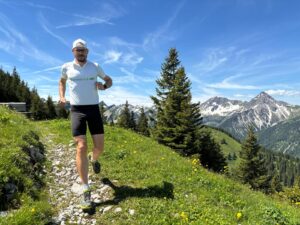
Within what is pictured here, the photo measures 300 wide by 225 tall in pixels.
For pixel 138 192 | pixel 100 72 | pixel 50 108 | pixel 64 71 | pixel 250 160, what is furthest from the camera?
pixel 50 108

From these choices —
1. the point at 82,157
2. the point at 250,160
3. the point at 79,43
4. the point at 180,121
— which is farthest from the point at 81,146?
the point at 250,160

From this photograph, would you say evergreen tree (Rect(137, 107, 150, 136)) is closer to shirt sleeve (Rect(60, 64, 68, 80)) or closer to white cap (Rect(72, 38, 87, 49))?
shirt sleeve (Rect(60, 64, 68, 80))

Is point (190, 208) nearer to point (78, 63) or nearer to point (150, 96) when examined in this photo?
point (78, 63)

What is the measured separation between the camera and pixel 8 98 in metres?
84.6

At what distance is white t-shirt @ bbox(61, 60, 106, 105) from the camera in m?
7.71

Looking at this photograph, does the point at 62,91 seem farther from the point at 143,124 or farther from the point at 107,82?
the point at 143,124

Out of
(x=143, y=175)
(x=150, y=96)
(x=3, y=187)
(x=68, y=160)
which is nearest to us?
(x=3, y=187)

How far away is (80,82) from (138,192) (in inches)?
134

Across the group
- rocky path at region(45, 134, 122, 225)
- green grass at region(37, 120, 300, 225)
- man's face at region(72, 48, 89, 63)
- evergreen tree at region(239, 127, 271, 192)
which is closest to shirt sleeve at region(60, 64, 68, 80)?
man's face at region(72, 48, 89, 63)

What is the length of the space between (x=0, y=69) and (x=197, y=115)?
80.7m

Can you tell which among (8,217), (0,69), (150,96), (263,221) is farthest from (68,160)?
(0,69)

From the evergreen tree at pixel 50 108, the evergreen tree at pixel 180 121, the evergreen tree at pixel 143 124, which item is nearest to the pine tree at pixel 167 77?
the evergreen tree at pixel 180 121

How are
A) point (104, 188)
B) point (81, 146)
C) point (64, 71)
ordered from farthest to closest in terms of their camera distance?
point (104, 188) < point (64, 71) < point (81, 146)

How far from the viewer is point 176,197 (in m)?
8.21
